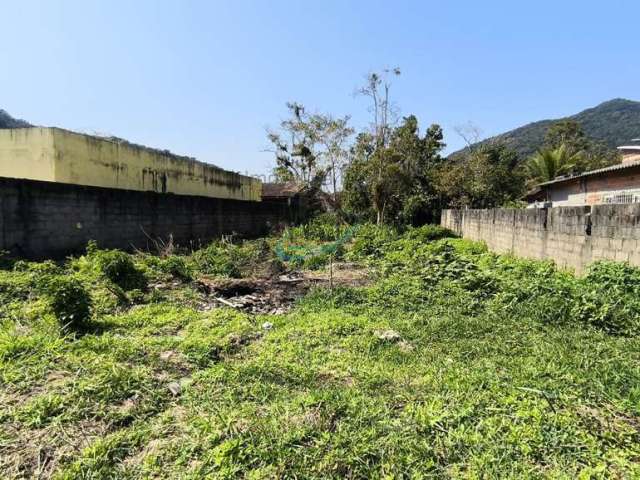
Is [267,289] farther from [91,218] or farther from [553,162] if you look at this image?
[553,162]

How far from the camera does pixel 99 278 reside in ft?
18.5

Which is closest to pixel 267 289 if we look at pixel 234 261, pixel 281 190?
pixel 234 261

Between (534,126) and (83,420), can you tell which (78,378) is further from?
(534,126)

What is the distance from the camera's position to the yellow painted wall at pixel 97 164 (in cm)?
1136

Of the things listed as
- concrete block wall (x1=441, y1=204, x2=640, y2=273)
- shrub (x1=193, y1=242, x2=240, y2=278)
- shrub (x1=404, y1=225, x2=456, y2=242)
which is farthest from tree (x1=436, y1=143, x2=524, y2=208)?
shrub (x1=193, y1=242, x2=240, y2=278)

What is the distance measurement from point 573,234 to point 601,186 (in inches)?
418

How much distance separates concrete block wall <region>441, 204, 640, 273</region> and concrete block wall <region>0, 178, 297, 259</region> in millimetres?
9096

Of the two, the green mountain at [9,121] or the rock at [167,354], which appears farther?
the green mountain at [9,121]

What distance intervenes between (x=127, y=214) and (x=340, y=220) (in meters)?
11.4

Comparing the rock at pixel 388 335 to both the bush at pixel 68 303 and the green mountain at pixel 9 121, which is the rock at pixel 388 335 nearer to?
the bush at pixel 68 303

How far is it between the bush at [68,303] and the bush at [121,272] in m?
1.54

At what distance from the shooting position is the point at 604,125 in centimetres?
4894

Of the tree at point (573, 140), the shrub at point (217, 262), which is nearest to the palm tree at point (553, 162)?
the tree at point (573, 140)

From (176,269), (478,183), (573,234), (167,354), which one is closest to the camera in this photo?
(167,354)
